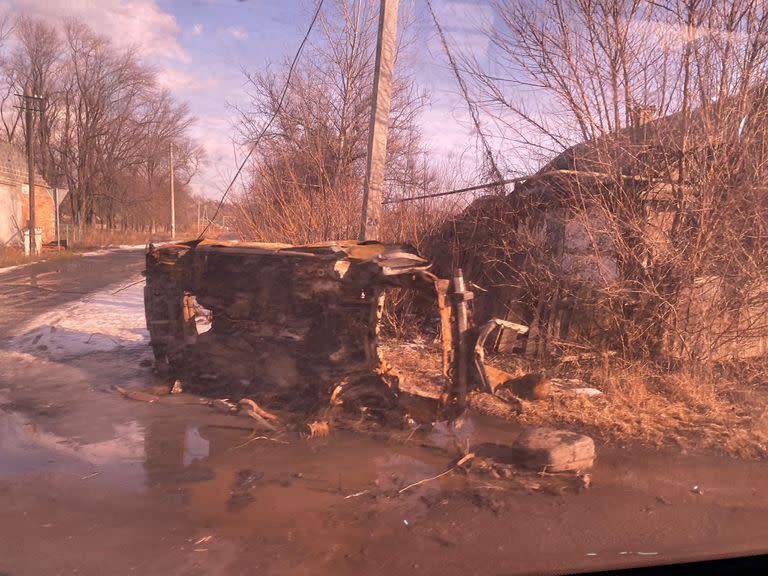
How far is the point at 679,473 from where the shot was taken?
505cm

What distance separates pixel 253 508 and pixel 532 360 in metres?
5.24

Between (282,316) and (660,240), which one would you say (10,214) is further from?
(660,240)

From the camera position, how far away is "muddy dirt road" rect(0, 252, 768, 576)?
3.59 m

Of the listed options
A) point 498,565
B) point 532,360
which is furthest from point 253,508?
point 532,360

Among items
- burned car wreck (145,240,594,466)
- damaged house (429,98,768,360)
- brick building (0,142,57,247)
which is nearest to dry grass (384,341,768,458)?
damaged house (429,98,768,360)

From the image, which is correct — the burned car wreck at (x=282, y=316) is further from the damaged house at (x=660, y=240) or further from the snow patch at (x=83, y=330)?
the snow patch at (x=83, y=330)

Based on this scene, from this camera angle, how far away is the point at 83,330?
1027cm

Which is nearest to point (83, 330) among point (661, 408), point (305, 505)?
point (305, 505)

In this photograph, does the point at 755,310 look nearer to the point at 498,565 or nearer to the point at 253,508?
the point at 498,565

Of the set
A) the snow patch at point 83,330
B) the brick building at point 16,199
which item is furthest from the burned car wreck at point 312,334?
the brick building at point 16,199

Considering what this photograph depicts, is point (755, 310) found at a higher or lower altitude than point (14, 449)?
higher

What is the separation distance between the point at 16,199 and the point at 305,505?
3377cm

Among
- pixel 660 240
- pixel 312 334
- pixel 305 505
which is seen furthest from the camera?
pixel 660 240

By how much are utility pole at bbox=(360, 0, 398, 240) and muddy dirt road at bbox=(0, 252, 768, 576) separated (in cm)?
355
